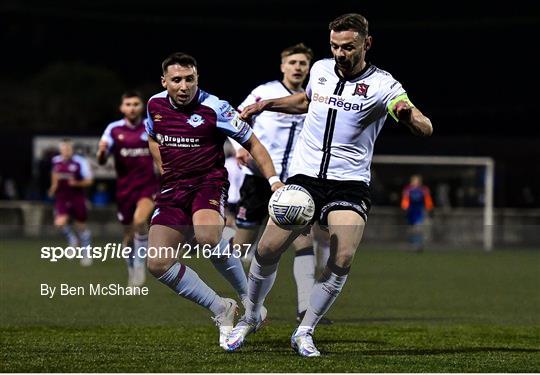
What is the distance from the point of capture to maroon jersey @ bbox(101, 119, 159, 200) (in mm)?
13070

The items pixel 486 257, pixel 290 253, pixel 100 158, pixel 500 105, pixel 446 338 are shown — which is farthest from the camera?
pixel 500 105

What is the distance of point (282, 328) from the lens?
9.52 m

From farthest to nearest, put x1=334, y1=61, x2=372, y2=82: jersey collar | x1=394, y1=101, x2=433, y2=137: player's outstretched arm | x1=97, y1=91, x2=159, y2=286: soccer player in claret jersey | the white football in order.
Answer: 1. x1=97, y1=91, x2=159, y2=286: soccer player in claret jersey
2. x1=334, y1=61, x2=372, y2=82: jersey collar
3. the white football
4. x1=394, y1=101, x2=433, y2=137: player's outstretched arm

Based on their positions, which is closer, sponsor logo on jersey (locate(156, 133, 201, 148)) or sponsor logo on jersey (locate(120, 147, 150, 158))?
sponsor logo on jersey (locate(156, 133, 201, 148))

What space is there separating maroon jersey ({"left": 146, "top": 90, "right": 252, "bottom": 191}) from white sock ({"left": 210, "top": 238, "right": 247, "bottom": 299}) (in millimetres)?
556

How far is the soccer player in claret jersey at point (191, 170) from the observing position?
26.4ft

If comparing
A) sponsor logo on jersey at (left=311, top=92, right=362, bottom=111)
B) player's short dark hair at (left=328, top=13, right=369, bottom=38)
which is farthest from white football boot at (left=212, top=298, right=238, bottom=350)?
player's short dark hair at (left=328, top=13, right=369, bottom=38)

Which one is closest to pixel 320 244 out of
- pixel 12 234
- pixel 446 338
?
pixel 446 338

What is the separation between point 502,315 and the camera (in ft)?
38.1

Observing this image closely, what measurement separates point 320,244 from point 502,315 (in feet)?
6.26

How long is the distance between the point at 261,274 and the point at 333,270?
570 mm

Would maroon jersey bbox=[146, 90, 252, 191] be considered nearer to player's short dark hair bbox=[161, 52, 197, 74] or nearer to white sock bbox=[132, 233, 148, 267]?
player's short dark hair bbox=[161, 52, 197, 74]

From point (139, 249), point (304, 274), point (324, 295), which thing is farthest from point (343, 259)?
point (139, 249)

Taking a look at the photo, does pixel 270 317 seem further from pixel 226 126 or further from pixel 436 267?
pixel 436 267
